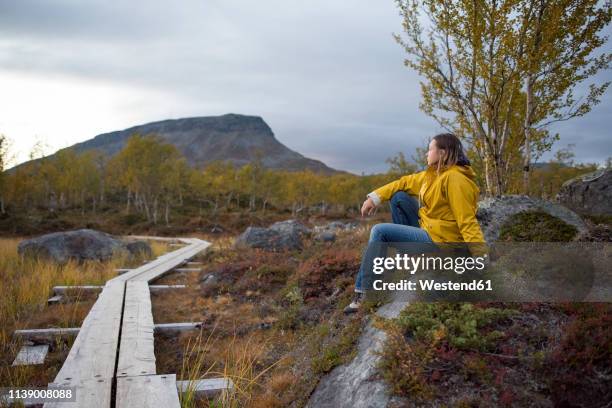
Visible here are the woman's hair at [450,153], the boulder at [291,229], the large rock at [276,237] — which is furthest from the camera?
the boulder at [291,229]

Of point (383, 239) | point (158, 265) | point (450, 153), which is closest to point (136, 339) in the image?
point (383, 239)

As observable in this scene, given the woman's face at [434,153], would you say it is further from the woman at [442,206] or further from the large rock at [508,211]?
the large rock at [508,211]

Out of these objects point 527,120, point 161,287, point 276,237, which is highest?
point 527,120

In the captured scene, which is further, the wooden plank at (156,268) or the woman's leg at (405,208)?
the wooden plank at (156,268)

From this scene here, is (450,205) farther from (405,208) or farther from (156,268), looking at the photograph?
(156,268)

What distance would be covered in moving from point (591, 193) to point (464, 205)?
773 cm

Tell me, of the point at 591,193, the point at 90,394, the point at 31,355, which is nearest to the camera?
the point at 90,394

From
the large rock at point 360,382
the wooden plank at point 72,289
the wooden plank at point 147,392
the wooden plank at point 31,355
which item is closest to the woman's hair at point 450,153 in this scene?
the large rock at point 360,382

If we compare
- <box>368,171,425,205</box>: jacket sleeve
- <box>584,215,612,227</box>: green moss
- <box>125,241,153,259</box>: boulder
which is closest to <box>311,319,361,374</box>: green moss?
<box>368,171,425,205</box>: jacket sleeve

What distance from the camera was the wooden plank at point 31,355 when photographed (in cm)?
493

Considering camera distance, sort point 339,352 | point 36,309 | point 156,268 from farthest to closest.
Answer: point 156,268 → point 36,309 → point 339,352

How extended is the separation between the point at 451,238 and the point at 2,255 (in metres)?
14.2

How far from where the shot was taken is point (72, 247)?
45.7ft

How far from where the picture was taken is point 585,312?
11.9 feet
